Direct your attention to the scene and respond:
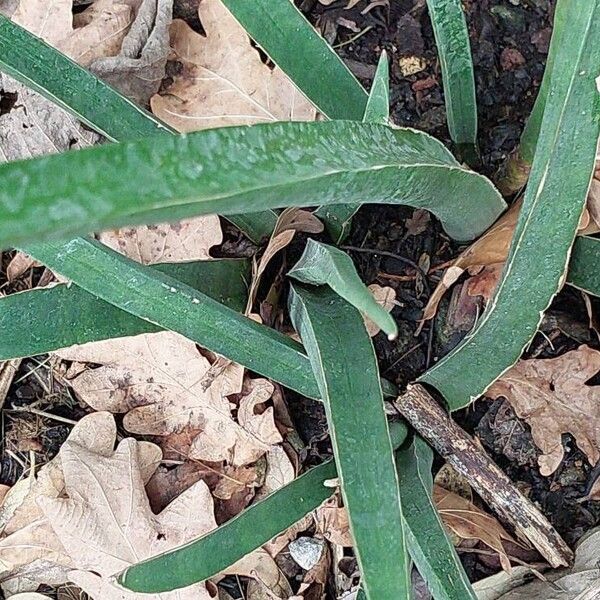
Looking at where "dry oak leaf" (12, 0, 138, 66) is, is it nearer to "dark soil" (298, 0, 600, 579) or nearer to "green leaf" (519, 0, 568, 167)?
"dark soil" (298, 0, 600, 579)

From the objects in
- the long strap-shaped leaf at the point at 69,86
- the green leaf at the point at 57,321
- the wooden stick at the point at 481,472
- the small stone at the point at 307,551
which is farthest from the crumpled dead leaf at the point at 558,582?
the long strap-shaped leaf at the point at 69,86

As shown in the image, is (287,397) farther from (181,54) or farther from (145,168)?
(145,168)

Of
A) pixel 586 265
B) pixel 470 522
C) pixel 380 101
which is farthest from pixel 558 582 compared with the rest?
pixel 380 101

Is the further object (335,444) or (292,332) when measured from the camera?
(292,332)

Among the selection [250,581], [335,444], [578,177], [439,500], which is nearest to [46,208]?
[335,444]

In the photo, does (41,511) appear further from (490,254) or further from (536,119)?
(536,119)

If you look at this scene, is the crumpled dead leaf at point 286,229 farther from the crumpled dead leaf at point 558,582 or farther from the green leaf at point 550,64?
the crumpled dead leaf at point 558,582

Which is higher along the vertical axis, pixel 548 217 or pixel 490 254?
pixel 548 217
